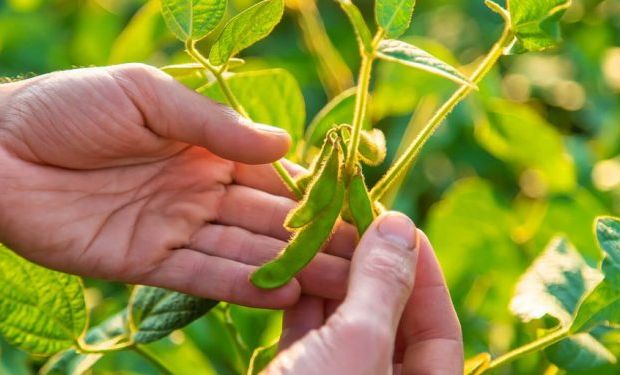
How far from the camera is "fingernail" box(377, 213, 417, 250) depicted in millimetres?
1020

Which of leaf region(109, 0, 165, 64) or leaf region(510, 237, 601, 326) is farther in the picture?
leaf region(109, 0, 165, 64)

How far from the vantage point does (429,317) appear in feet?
3.74

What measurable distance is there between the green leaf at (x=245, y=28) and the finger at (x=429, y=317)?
30 cm

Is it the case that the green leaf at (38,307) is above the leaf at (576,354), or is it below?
above

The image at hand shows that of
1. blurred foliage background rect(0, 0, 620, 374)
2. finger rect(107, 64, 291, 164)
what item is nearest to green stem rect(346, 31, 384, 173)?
finger rect(107, 64, 291, 164)

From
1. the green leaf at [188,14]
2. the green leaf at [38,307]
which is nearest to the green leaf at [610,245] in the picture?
the green leaf at [188,14]

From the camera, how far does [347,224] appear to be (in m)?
1.14

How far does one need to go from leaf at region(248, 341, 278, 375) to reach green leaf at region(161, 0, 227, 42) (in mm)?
356

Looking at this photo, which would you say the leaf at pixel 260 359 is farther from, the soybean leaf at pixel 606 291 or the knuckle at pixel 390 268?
the soybean leaf at pixel 606 291

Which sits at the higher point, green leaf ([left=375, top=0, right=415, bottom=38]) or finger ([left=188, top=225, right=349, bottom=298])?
green leaf ([left=375, top=0, right=415, bottom=38])

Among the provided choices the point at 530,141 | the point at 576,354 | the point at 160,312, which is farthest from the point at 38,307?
the point at 530,141

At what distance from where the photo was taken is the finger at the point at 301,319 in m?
1.15

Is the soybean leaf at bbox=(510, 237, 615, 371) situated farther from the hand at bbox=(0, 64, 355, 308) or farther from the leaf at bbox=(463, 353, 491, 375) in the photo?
the hand at bbox=(0, 64, 355, 308)

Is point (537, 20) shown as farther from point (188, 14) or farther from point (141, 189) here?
point (141, 189)
